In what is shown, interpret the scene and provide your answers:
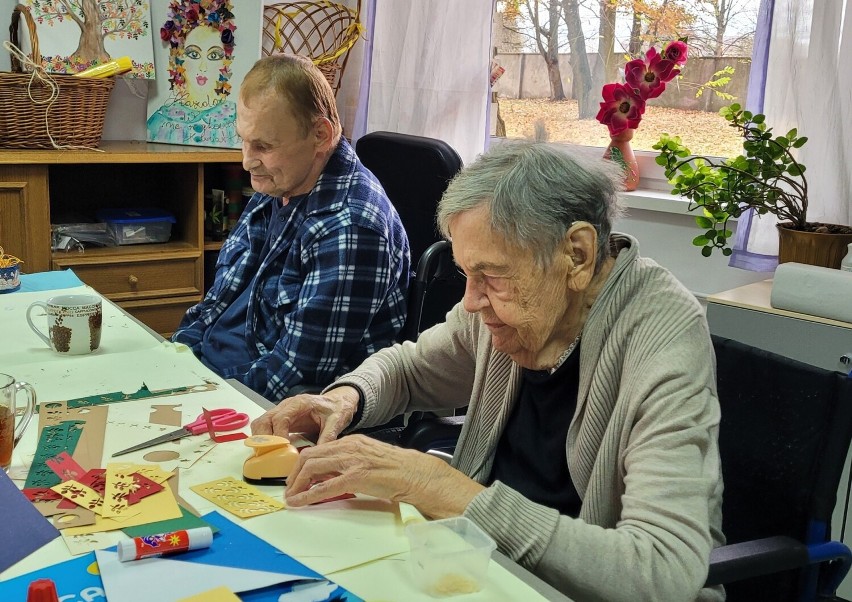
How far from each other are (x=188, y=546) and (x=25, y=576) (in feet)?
0.53

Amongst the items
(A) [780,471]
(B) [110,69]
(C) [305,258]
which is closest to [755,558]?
(A) [780,471]

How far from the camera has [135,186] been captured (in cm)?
342

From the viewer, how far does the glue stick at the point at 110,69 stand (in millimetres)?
2941

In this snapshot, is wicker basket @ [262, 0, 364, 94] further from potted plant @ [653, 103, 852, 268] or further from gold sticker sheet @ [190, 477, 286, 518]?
gold sticker sheet @ [190, 477, 286, 518]

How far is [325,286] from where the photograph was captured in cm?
184

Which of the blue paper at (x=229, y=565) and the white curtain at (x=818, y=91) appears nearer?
the blue paper at (x=229, y=565)

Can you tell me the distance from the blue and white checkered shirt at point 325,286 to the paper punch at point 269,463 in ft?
2.02

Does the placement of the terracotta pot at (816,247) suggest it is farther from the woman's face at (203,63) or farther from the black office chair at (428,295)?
the woman's face at (203,63)

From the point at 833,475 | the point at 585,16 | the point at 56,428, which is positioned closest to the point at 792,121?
the point at 585,16

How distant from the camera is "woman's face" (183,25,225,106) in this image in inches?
128

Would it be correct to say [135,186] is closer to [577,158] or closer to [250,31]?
[250,31]

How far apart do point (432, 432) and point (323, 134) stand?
0.76m

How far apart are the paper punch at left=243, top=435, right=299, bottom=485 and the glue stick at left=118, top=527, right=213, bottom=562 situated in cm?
18

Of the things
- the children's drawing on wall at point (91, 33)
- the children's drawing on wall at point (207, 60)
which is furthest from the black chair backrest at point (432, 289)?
the children's drawing on wall at point (91, 33)
